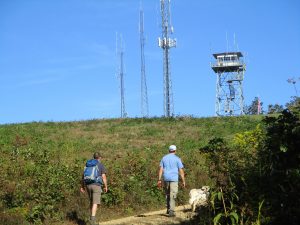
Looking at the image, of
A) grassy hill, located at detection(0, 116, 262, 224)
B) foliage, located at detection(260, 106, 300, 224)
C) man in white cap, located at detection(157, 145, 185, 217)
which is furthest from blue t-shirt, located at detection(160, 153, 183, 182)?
foliage, located at detection(260, 106, 300, 224)

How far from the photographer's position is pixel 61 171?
18.3 m

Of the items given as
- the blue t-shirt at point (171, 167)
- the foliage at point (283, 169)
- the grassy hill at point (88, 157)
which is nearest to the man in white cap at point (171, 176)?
the blue t-shirt at point (171, 167)

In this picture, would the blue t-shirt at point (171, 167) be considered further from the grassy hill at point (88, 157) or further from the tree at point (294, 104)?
the tree at point (294, 104)

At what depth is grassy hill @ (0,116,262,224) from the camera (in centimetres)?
1566

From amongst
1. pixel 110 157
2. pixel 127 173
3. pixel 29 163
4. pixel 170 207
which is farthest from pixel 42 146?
pixel 170 207

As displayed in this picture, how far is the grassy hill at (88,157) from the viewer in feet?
51.4

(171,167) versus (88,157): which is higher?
(88,157)

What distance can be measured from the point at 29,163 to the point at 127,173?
4729mm

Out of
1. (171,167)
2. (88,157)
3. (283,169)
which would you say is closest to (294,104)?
(283,169)

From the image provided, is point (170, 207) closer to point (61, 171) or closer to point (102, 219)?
point (102, 219)

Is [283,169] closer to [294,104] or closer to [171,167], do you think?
[294,104]

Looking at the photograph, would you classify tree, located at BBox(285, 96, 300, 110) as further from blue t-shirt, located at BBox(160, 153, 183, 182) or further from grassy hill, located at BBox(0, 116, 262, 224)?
blue t-shirt, located at BBox(160, 153, 183, 182)

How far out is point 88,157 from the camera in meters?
25.7

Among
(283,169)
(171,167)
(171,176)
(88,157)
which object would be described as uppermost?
(88,157)
